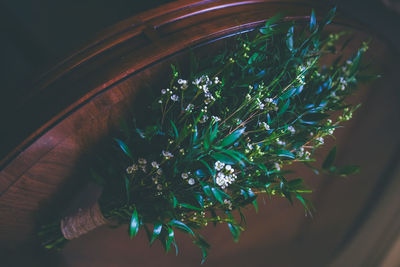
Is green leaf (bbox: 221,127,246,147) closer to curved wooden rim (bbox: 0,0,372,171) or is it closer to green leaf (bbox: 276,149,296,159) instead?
green leaf (bbox: 276,149,296,159)

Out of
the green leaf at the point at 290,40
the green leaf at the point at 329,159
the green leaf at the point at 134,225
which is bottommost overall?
the green leaf at the point at 329,159

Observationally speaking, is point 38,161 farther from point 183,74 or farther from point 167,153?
point 183,74

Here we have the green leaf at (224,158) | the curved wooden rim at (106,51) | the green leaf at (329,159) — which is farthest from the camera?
the green leaf at (329,159)

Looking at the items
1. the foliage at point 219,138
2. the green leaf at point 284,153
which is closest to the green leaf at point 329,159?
the foliage at point 219,138

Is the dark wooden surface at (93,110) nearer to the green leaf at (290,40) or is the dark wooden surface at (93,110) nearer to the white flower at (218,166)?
the green leaf at (290,40)

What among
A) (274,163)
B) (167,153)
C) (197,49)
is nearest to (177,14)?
(197,49)

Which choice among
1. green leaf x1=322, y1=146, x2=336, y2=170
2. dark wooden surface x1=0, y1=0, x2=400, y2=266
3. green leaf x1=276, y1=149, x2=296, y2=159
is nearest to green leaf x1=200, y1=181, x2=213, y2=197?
green leaf x1=276, y1=149, x2=296, y2=159
